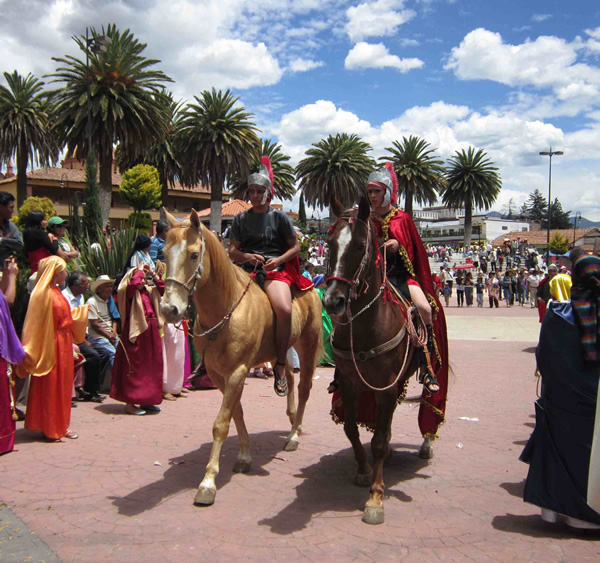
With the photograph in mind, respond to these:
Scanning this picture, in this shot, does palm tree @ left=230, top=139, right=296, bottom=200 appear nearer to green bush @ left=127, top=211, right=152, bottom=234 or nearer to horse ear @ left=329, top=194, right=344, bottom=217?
green bush @ left=127, top=211, right=152, bottom=234

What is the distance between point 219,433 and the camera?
4.68 meters

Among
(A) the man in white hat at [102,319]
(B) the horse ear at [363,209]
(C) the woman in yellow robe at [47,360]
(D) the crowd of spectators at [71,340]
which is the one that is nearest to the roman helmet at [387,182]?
(B) the horse ear at [363,209]

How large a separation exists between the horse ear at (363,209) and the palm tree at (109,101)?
32.0 m

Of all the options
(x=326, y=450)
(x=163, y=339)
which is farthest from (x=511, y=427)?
(x=163, y=339)

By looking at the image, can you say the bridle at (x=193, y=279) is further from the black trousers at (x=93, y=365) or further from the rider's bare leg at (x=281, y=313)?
the black trousers at (x=93, y=365)

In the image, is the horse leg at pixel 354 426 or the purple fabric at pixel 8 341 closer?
the horse leg at pixel 354 426

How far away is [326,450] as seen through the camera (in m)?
6.00

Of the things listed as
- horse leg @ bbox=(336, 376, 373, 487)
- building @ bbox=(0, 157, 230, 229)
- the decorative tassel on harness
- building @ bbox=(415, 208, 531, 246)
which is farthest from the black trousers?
building @ bbox=(415, 208, 531, 246)

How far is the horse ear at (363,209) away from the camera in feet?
13.6

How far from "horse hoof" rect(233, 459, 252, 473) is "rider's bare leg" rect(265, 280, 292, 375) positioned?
41.5 inches

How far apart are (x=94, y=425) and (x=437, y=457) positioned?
440cm

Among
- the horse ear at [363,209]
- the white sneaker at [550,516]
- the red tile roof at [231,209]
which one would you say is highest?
the red tile roof at [231,209]

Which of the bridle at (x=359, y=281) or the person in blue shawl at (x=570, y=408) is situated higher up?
the bridle at (x=359, y=281)

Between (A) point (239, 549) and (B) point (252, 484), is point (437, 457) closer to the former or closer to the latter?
(B) point (252, 484)
